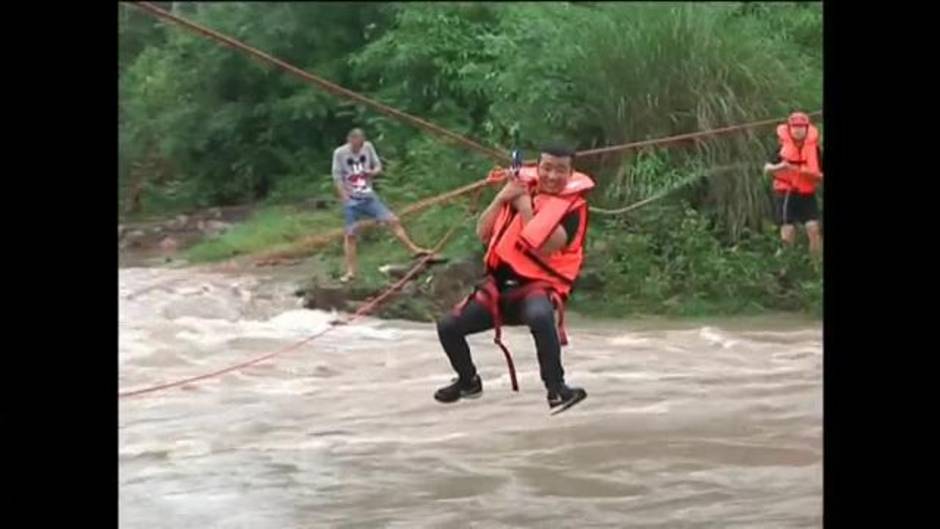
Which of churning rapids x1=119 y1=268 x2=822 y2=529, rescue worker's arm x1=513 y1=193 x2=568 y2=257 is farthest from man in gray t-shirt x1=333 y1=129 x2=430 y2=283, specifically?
rescue worker's arm x1=513 y1=193 x2=568 y2=257

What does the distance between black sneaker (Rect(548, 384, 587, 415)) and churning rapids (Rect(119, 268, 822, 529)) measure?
0.04 m

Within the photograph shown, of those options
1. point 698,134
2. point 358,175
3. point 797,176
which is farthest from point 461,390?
point 797,176

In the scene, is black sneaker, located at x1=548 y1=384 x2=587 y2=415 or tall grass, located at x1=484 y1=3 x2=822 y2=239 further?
tall grass, located at x1=484 y1=3 x2=822 y2=239

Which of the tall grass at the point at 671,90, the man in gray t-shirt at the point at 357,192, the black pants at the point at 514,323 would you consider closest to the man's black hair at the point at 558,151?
the tall grass at the point at 671,90

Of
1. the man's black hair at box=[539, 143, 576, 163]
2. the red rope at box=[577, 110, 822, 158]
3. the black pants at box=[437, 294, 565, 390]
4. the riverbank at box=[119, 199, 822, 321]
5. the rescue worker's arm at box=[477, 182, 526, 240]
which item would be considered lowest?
the black pants at box=[437, 294, 565, 390]

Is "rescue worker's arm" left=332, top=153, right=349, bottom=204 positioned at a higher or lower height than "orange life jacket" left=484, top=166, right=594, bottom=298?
higher

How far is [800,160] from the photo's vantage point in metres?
5.40

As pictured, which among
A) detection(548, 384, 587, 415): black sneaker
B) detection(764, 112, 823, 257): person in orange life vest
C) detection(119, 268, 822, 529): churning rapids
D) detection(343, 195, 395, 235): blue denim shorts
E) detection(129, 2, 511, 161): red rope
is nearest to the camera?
detection(119, 268, 822, 529): churning rapids

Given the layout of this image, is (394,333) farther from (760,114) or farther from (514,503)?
(760,114)

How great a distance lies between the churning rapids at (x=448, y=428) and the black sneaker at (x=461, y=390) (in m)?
0.03

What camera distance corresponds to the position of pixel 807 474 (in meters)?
5.05

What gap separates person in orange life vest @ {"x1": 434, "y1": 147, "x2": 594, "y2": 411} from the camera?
5000mm

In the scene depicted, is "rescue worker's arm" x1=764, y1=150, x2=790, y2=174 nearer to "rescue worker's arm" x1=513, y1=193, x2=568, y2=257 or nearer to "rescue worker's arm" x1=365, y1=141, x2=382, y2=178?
"rescue worker's arm" x1=513, y1=193, x2=568, y2=257
